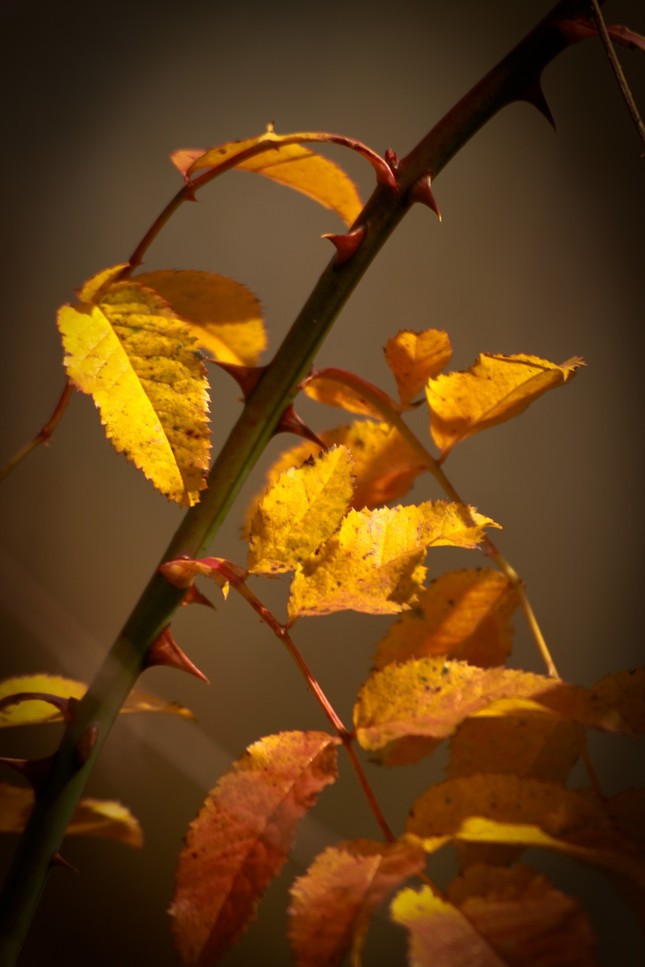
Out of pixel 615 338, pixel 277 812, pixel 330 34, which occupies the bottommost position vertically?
pixel 277 812

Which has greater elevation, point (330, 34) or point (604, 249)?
point (330, 34)

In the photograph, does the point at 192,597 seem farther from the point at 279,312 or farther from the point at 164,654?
the point at 279,312

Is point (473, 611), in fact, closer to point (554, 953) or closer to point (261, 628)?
point (554, 953)

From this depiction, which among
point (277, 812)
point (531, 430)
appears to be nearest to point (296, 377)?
point (277, 812)

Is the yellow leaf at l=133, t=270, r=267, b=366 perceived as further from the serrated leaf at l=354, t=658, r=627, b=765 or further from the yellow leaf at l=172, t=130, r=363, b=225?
the serrated leaf at l=354, t=658, r=627, b=765

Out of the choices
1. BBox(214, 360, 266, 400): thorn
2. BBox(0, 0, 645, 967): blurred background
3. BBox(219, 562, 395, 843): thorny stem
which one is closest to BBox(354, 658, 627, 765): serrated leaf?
BBox(219, 562, 395, 843): thorny stem

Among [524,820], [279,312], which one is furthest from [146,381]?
[279,312]
